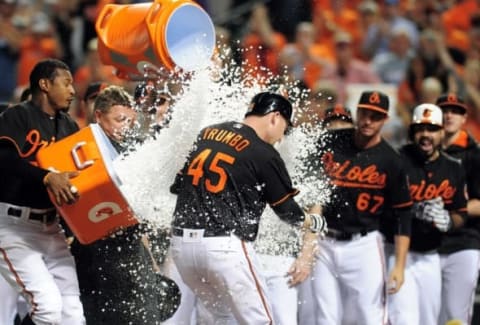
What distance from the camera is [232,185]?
692 centimetres

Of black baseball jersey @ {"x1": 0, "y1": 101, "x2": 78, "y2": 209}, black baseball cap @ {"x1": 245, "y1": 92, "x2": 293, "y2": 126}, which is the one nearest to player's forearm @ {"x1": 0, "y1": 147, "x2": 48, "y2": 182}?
black baseball jersey @ {"x1": 0, "y1": 101, "x2": 78, "y2": 209}

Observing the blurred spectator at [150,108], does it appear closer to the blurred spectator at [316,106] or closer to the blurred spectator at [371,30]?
the blurred spectator at [316,106]

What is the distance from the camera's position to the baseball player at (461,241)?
360 inches

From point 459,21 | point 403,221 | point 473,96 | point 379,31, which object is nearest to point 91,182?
point 403,221

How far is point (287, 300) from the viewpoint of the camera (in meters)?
8.16

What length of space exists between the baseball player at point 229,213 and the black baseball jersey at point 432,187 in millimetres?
2220

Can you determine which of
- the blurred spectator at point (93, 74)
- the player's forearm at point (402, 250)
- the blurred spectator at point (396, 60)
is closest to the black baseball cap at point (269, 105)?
the player's forearm at point (402, 250)

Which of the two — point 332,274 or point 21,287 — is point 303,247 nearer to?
point 332,274

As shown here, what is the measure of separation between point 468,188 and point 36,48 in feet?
20.0

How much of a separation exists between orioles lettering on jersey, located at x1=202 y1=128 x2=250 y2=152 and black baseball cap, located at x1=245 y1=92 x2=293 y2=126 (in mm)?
259

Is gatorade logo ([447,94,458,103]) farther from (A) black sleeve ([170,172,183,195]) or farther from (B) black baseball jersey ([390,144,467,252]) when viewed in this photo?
(A) black sleeve ([170,172,183,195])

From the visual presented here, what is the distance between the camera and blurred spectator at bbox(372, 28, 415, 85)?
12438 millimetres

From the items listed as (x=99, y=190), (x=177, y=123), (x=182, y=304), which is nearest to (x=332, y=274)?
(x=182, y=304)

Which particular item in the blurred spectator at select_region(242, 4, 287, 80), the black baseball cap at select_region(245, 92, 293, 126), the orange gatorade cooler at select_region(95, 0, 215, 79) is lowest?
the black baseball cap at select_region(245, 92, 293, 126)
